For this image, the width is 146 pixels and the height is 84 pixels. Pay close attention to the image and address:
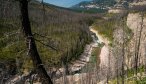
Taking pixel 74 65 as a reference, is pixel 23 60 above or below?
above

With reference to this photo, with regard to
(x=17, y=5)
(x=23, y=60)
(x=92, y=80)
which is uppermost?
(x=17, y=5)

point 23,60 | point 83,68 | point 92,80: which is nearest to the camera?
point 23,60

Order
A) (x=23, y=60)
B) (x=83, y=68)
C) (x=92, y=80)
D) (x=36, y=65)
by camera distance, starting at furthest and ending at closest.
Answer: (x=83, y=68)
(x=92, y=80)
(x=36, y=65)
(x=23, y=60)

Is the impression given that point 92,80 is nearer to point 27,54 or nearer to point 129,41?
point 129,41

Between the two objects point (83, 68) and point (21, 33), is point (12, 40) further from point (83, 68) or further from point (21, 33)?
point (83, 68)

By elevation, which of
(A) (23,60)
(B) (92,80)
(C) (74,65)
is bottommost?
(C) (74,65)

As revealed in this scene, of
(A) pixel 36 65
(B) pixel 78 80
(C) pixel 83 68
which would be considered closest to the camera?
(A) pixel 36 65

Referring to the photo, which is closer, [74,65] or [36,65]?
[36,65]

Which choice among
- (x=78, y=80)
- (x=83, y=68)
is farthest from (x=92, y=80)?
(x=83, y=68)

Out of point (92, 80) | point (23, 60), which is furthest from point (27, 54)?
point (92, 80)
